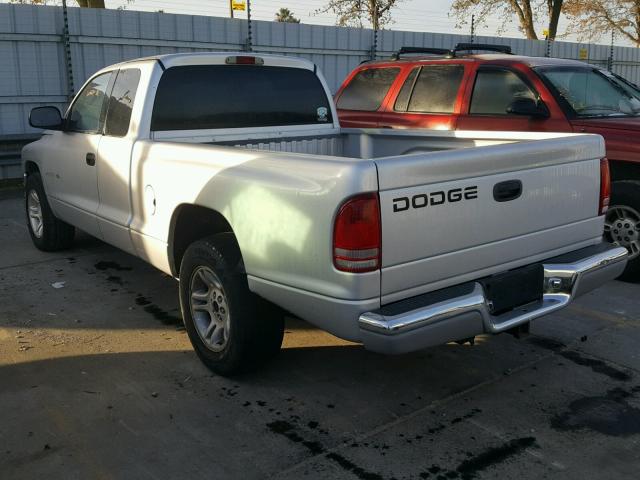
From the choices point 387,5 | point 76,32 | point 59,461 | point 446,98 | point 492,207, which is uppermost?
point 387,5

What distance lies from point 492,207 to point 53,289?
3.87 meters

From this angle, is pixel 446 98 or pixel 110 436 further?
pixel 446 98

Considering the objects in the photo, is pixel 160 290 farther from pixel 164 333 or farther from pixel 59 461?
pixel 59 461

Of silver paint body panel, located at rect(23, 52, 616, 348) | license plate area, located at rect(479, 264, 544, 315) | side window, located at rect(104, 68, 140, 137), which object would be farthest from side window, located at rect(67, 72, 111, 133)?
license plate area, located at rect(479, 264, 544, 315)

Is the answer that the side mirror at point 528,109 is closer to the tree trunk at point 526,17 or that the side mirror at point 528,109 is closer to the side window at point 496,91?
the side window at point 496,91

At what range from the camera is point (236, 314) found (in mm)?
3643

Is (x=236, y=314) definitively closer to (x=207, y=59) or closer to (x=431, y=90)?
(x=207, y=59)

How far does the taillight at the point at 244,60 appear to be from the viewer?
4.95 m

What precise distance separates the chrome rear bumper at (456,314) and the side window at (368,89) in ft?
14.0

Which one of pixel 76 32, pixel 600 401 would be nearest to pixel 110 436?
pixel 600 401

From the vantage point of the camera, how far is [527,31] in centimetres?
3019

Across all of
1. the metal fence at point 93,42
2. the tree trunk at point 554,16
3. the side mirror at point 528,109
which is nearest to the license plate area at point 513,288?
the side mirror at point 528,109

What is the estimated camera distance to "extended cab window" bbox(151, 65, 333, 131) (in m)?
4.68

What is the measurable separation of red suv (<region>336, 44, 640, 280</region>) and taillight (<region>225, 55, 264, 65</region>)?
2.40 meters
